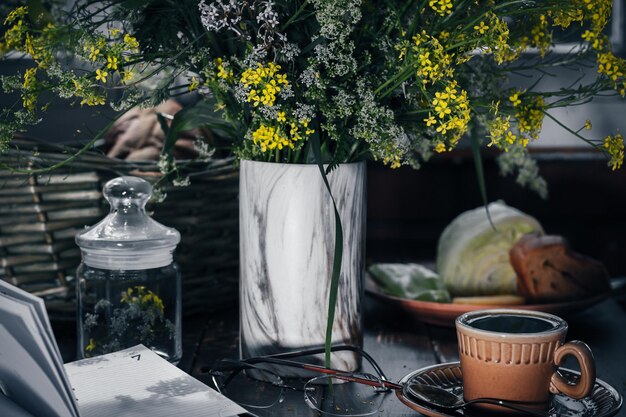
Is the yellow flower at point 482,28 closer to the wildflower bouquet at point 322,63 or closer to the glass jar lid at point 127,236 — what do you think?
the wildflower bouquet at point 322,63

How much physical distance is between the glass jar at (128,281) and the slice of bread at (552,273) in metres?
0.45

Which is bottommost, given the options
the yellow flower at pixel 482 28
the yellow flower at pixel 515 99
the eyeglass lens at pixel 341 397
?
the eyeglass lens at pixel 341 397

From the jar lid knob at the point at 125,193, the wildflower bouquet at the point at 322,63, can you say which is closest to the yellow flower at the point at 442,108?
the wildflower bouquet at the point at 322,63

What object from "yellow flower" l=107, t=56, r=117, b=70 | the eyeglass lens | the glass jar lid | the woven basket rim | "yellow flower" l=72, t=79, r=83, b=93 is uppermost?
"yellow flower" l=107, t=56, r=117, b=70

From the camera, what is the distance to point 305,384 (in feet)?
2.71

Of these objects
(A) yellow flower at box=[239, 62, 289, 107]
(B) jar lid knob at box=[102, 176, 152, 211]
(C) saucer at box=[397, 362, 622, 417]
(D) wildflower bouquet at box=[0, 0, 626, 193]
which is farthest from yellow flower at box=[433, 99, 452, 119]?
(B) jar lid knob at box=[102, 176, 152, 211]

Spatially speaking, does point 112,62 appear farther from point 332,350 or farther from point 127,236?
point 332,350

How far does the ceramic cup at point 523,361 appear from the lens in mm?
697

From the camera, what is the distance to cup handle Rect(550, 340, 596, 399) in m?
0.69

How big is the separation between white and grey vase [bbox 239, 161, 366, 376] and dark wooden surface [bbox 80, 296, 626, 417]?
0.23 feet

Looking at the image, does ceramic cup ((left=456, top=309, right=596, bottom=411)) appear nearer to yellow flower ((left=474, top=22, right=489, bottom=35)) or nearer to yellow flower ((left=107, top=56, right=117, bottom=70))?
yellow flower ((left=474, top=22, right=489, bottom=35))

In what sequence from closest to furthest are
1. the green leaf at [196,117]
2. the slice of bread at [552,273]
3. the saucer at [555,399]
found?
the saucer at [555,399] < the green leaf at [196,117] < the slice of bread at [552,273]

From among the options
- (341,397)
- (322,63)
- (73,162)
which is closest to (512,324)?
(341,397)

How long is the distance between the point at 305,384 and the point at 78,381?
214 mm
